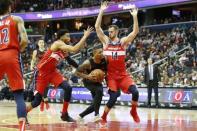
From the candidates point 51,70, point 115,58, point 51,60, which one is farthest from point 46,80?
point 115,58

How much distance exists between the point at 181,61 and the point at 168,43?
15.1 ft

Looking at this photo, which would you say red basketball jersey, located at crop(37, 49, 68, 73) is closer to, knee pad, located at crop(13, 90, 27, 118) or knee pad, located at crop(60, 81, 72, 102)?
knee pad, located at crop(60, 81, 72, 102)

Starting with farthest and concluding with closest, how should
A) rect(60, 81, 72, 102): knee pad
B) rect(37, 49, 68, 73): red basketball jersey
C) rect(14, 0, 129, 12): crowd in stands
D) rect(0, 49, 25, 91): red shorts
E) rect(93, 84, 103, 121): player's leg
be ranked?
rect(14, 0, 129, 12): crowd in stands
rect(93, 84, 103, 121): player's leg
rect(60, 81, 72, 102): knee pad
rect(37, 49, 68, 73): red basketball jersey
rect(0, 49, 25, 91): red shorts

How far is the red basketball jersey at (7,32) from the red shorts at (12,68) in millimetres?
96

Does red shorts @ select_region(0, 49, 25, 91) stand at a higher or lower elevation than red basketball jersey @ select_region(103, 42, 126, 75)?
higher

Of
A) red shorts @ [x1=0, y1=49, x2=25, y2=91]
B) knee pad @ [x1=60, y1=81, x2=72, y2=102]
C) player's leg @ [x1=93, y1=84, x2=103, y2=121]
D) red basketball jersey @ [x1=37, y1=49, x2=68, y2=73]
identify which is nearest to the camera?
red shorts @ [x1=0, y1=49, x2=25, y2=91]

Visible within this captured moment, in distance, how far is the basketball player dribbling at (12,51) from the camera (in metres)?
7.52

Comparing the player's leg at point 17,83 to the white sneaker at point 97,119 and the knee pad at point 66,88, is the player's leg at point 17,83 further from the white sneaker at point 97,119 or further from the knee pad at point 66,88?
the white sneaker at point 97,119

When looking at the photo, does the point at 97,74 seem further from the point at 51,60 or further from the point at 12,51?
the point at 12,51

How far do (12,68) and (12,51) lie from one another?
0.89 ft

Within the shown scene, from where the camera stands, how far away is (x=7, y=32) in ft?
24.8

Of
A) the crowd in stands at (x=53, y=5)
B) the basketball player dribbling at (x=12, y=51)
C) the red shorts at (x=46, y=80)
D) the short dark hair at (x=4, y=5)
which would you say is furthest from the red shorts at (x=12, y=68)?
the crowd in stands at (x=53, y=5)

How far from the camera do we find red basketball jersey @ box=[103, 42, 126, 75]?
11.2m

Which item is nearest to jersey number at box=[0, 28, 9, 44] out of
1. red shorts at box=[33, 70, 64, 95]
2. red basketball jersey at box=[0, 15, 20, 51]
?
red basketball jersey at box=[0, 15, 20, 51]
